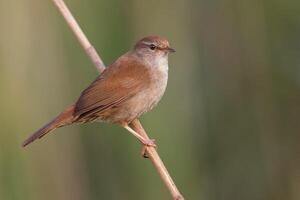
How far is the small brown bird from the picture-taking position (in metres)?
4.23

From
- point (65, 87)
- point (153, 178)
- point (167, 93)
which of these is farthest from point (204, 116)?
point (65, 87)

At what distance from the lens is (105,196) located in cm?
439

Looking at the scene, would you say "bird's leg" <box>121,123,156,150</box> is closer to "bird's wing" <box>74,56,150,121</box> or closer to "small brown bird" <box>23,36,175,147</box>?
"small brown bird" <box>23,36,175,147</box>

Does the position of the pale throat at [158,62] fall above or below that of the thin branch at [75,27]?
below

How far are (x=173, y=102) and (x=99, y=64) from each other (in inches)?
20.4

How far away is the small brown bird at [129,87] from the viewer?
4.23 metres

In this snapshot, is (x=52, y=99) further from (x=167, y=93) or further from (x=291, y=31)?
(x=291, y=31)

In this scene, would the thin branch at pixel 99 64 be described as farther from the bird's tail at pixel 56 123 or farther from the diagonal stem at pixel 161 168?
the bird's tail at pixel 56 123

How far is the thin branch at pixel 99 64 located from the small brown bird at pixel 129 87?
0.18 ft

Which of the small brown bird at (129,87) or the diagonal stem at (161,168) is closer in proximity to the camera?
the diagonal stem at (161,168)

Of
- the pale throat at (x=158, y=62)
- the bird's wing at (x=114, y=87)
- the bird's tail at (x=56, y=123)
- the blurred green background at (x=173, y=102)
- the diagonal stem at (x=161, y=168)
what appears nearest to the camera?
the diagonal stem at (x=161, y=168)

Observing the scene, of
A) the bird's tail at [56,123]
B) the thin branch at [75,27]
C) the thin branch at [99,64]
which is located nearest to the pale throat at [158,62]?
the thin branch at [99,64]

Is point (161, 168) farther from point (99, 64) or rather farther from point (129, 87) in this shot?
point (99, 64)

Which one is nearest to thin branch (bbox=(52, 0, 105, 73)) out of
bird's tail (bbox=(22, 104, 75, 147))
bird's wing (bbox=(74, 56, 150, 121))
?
→ bird's wing (bbox=(74, 56, 150, 121))
